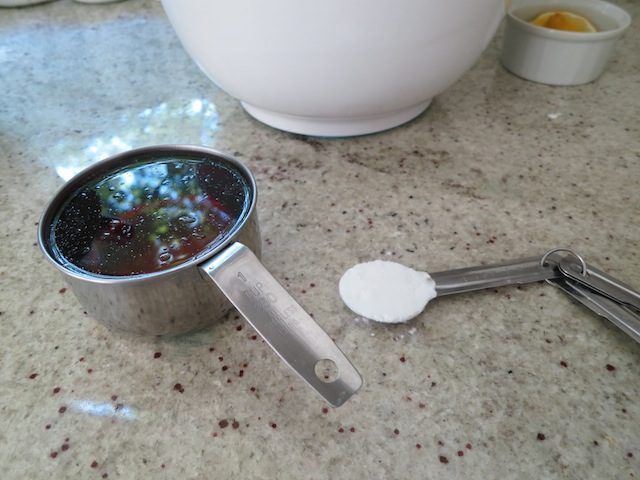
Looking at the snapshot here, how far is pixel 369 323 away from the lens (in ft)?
1.35

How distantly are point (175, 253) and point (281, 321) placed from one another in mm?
97

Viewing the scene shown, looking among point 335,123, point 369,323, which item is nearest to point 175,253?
point 369,323

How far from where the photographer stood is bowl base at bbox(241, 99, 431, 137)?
61 centimetres

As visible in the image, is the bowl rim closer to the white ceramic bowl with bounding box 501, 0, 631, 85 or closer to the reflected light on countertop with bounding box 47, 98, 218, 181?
the white ceramic bowl with bounding box 501, 0, 631, 85

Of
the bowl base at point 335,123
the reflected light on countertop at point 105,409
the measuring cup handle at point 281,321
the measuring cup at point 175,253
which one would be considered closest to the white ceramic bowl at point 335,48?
the bowl base at point 335,123

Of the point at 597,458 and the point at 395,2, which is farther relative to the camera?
the point at 395,2

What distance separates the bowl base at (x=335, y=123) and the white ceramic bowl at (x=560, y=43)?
0.22 meters

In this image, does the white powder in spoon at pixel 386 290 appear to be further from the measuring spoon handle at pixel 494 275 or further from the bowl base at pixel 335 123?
the bowl base at pixel 335 123

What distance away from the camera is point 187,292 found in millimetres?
349

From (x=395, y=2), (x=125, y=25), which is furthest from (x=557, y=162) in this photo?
(x=125, y=25)

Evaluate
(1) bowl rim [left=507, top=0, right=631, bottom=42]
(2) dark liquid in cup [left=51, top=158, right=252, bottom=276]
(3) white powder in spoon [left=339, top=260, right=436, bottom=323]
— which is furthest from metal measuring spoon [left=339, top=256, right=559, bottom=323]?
(1) bowl rim [left=507, top=0, right=631, bottom=42]

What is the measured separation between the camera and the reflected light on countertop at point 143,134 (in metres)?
0.62

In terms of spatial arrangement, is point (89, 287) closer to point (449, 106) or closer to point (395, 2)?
point (395, 2)

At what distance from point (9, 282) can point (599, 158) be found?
631 millimetres
